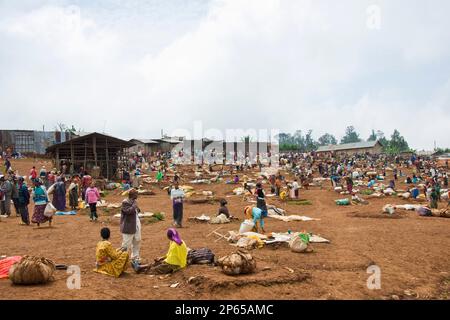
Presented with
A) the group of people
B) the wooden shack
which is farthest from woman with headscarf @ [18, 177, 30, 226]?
the wooden shack

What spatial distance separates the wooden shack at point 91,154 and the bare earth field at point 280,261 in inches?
527

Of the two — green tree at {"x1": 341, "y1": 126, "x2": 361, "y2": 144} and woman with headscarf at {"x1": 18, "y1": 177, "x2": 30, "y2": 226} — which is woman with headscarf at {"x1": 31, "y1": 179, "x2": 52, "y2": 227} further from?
green tree at {"x1": 341, "y1": 126, "x2": 361, "y2": 144}

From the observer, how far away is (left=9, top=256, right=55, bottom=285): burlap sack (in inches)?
232

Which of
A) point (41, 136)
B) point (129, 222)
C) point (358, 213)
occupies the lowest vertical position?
point (358, 213)

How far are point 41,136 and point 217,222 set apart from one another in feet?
131

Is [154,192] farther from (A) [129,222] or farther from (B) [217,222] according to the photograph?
(A) [129,222]

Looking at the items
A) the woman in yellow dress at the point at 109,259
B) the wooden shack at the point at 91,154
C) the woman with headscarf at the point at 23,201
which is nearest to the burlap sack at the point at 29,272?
the woman in yellow dress at the point at 109,259

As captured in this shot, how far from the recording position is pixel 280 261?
299 inches

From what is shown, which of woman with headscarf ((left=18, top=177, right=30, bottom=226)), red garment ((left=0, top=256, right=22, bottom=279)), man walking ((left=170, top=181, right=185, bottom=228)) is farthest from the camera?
woman with headscarf ((left=18, top=177, right=30, bottom=226))

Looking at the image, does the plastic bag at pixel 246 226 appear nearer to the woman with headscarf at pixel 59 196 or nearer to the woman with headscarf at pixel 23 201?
the woman with headscarf at pixel 23 201

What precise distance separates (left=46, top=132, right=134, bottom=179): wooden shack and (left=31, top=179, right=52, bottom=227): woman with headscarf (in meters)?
15.7

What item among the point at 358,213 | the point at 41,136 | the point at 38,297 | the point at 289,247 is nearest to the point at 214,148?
the point at 41,136

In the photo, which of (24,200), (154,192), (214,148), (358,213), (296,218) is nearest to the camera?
(24,200)
